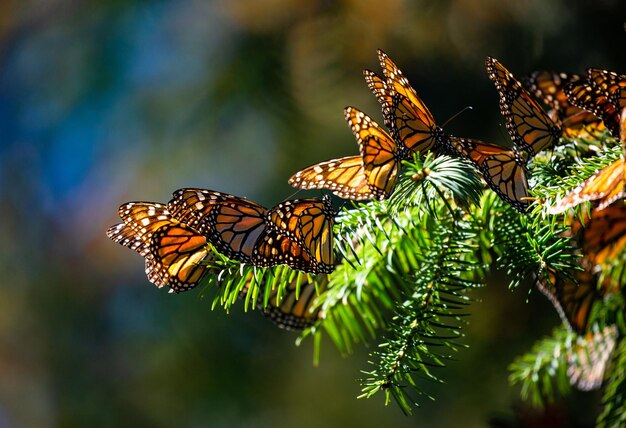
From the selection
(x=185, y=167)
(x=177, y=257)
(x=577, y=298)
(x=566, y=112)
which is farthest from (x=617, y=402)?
(x=185, y=167)

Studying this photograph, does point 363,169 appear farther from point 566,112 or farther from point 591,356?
point 591,356

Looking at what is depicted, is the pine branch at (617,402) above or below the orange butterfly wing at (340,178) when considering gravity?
below

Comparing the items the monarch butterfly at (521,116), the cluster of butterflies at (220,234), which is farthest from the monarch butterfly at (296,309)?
the monarch butterfly at (521,116)

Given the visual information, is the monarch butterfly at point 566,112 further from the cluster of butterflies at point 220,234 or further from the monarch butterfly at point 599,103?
the cluster of butterflies at point 220,234

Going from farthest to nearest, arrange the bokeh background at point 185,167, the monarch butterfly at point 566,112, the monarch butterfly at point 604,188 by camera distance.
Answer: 1. the bokeh background at point 185,167
2. the monarch butterfly at point 566,112
3. the monarch butterfly at point 604,188

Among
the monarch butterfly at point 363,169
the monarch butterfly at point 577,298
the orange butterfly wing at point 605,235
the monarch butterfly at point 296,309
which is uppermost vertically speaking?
the monarch butterfly at point 363,169

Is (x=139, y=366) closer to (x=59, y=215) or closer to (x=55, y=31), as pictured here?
(x=59, y=215)

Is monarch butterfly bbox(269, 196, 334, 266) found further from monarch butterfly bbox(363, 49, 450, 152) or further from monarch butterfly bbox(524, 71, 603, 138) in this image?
monarch butterfly bbox(524, 71, 603, 138)

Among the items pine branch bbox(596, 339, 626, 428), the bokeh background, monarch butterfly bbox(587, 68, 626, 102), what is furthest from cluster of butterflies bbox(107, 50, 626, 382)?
the bokeh background
